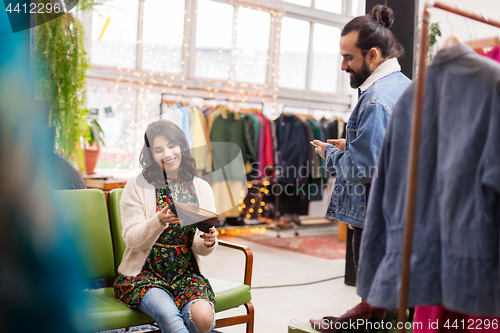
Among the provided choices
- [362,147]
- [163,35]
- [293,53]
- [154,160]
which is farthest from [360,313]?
[293,53]

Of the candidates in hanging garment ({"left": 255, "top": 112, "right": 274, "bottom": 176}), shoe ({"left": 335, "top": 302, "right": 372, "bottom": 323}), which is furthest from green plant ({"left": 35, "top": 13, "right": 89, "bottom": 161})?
hanging garment ({"left": 255, "top": 112, "right": 274, "bottom": 176})

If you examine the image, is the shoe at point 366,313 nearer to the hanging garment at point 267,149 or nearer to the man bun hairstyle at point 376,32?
the man bun hairstyle at point 376,32

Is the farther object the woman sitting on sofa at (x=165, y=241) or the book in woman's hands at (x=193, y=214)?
the woman sitting on sofa at (x=165, y=241)

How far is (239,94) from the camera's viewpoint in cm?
679

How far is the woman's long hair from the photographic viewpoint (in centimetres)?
191

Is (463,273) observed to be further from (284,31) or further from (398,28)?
(284,31)

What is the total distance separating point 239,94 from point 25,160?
19.8ft

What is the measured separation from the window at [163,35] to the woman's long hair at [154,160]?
14.3ft

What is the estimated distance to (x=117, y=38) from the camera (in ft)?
19.0

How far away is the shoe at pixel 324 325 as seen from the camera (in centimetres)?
162

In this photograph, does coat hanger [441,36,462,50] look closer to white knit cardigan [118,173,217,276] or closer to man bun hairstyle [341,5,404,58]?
man bun hairstyle [341,5,404,58]

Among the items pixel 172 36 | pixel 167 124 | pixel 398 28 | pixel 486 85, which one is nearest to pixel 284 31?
pixel 172 36

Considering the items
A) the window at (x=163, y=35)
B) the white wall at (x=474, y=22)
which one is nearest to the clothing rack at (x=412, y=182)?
the white wall at (x=474, y=22)

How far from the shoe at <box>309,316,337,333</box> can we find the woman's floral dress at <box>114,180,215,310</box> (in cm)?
48
